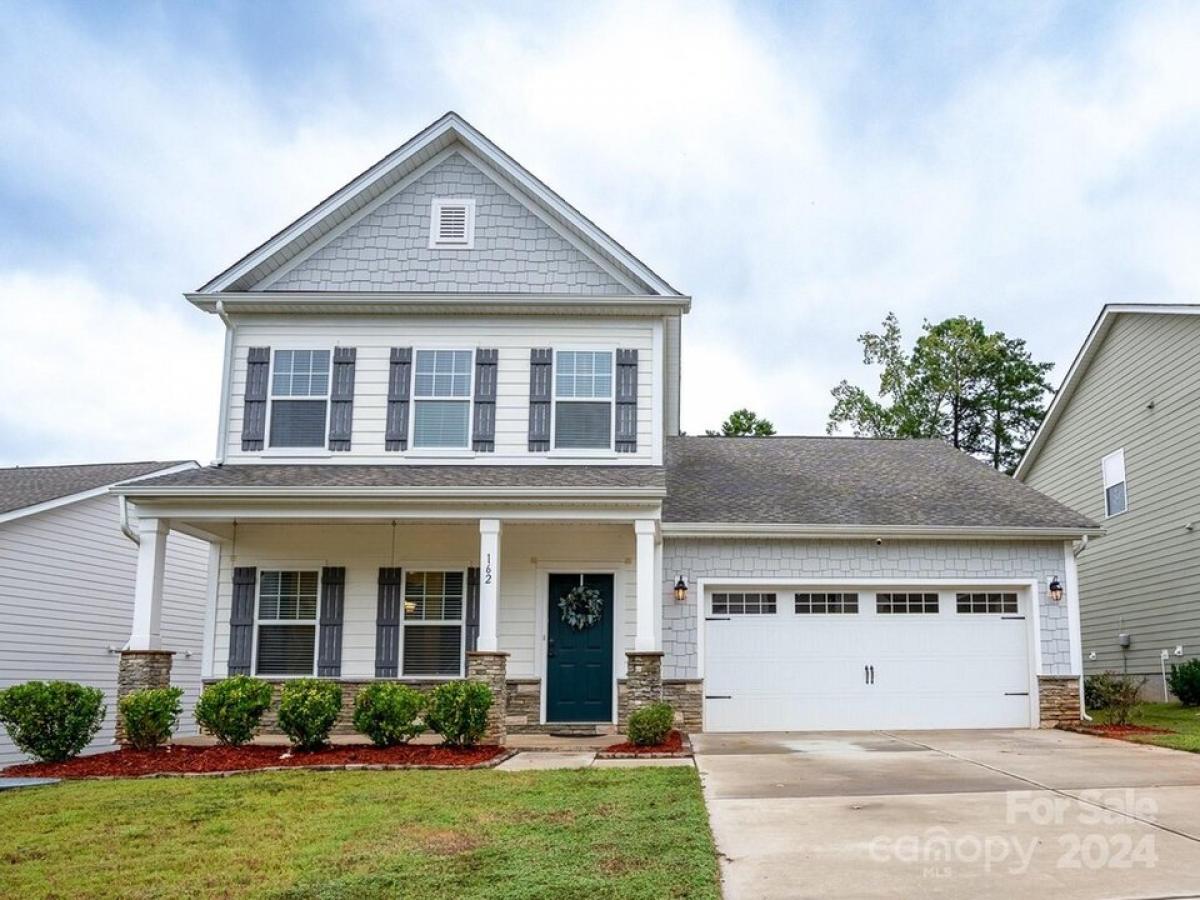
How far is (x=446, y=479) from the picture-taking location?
486 inches

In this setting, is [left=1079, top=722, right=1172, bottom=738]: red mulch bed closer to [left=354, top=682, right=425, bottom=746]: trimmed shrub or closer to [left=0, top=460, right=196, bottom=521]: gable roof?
Result: [left=354, top=682, right=425, bottom=746]: trimmed shrub

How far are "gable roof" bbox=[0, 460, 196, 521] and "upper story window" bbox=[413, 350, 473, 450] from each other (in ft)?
18.9

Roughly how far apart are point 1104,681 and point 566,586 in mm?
7289

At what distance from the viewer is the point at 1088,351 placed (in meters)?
18.5

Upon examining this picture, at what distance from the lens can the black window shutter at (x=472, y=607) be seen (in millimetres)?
13305

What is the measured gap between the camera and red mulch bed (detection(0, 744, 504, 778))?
32.0 ft

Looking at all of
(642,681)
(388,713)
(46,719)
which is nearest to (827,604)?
(642,681)

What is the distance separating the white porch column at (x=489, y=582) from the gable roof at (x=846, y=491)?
8.50 feet

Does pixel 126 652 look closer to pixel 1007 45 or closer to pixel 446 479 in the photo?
pixel 446 479

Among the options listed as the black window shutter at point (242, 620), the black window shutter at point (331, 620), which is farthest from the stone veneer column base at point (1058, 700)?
the black window shutter at point (242, 620)

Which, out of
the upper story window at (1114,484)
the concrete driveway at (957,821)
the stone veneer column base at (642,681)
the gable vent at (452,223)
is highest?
the gable vent at (452,223)

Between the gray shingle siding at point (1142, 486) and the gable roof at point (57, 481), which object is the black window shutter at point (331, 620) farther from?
the gray shingle siding at point (1142, 486)

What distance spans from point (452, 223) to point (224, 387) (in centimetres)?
386

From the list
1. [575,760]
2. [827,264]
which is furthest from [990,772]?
[827,264]
